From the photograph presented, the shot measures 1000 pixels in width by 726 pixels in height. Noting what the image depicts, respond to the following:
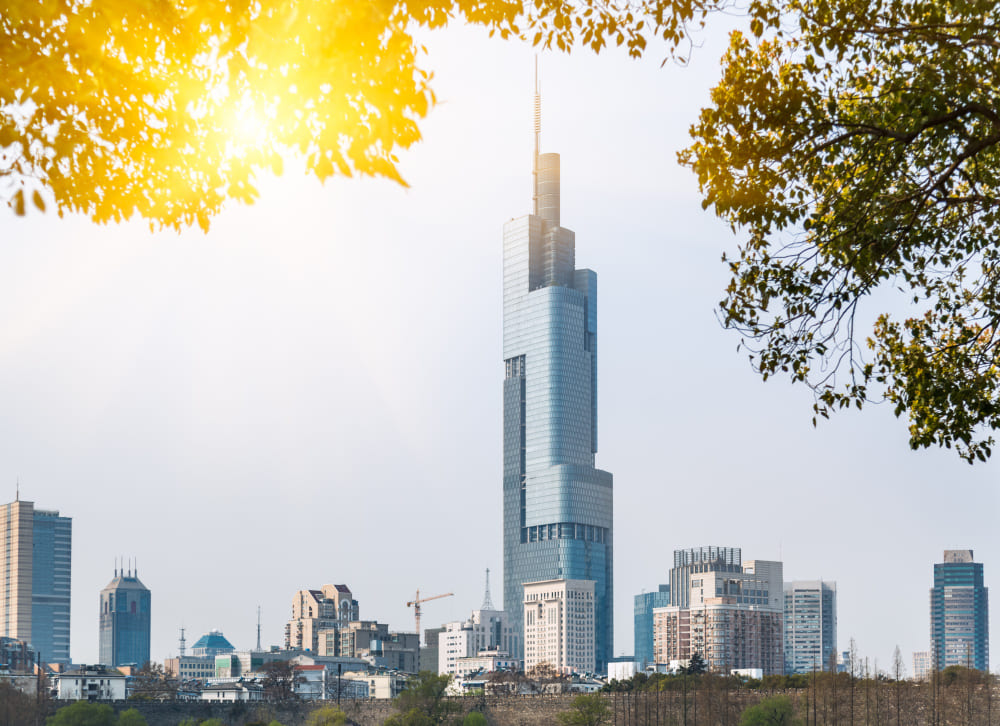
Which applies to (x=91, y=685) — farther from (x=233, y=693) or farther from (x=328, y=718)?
(x=328, y=718)

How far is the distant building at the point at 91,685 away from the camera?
126312 millimetres

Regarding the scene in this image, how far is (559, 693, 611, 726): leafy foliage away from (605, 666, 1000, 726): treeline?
1.06 metres

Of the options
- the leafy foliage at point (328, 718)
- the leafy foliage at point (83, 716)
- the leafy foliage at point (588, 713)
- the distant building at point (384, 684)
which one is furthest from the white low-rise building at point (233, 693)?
the leafy foliage at point (588, 713)

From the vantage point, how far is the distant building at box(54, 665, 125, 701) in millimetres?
126312

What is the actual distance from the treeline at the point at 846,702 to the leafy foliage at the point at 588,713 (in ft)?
3.48

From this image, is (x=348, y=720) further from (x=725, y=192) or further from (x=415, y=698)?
(x=725, y=192)

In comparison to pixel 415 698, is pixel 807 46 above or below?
above

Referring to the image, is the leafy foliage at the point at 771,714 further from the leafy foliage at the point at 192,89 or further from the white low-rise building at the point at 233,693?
the leafy foliage at the point at 192,89

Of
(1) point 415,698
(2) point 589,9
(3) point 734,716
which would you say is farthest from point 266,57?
(1) point 415,698

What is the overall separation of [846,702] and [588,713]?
69.9 feet

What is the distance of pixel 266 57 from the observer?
7426 millimetres

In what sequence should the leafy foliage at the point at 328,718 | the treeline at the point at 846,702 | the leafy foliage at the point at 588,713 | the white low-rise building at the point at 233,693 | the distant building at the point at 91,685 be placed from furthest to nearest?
the white low-rise building at the point at 233,693
the distant building at the point at 91,685
the leafy foliage at the point at 328,718
the leafy foliage at the point at 588,713
the treeline at the point at 846,702

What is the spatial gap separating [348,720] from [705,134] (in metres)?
107

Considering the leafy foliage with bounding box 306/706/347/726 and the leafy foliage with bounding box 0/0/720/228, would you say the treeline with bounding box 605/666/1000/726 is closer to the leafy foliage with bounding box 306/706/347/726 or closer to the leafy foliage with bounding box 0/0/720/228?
the leafy foliage with bounding box 306/706/347/726
